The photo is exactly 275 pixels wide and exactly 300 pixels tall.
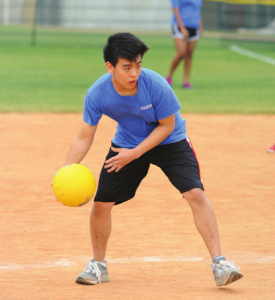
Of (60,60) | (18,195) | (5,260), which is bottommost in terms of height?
(60,60)

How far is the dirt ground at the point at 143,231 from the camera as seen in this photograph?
15.6 feet

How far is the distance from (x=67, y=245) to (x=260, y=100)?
9223 millimetres

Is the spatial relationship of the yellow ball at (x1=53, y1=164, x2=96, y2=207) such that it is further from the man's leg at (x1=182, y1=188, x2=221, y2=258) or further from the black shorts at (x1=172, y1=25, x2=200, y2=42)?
the black shorts at (x1=172, y1=25, x2=200, y2=42)

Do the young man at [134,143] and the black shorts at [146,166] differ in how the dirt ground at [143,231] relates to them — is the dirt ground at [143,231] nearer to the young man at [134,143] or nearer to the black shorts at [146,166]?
the young man at [134,143]

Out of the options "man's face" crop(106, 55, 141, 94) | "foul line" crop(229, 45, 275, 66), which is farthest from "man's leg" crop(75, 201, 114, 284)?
"foul line" crop(229, 45, 275, 66)

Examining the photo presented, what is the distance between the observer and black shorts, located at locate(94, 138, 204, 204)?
15.8 feet

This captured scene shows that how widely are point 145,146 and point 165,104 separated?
34cm

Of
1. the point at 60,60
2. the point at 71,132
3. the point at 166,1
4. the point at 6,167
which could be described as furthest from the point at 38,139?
the point at 166,1

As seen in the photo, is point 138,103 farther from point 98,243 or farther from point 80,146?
point 98,243

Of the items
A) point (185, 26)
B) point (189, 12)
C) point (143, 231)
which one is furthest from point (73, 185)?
point (189, 12)

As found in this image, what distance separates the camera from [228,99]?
1420cm

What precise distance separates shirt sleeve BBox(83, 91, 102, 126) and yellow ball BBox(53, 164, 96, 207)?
360mm

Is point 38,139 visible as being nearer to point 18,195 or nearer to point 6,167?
point 6,167

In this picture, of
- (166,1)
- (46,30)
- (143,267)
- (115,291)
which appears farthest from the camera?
(166,1)
